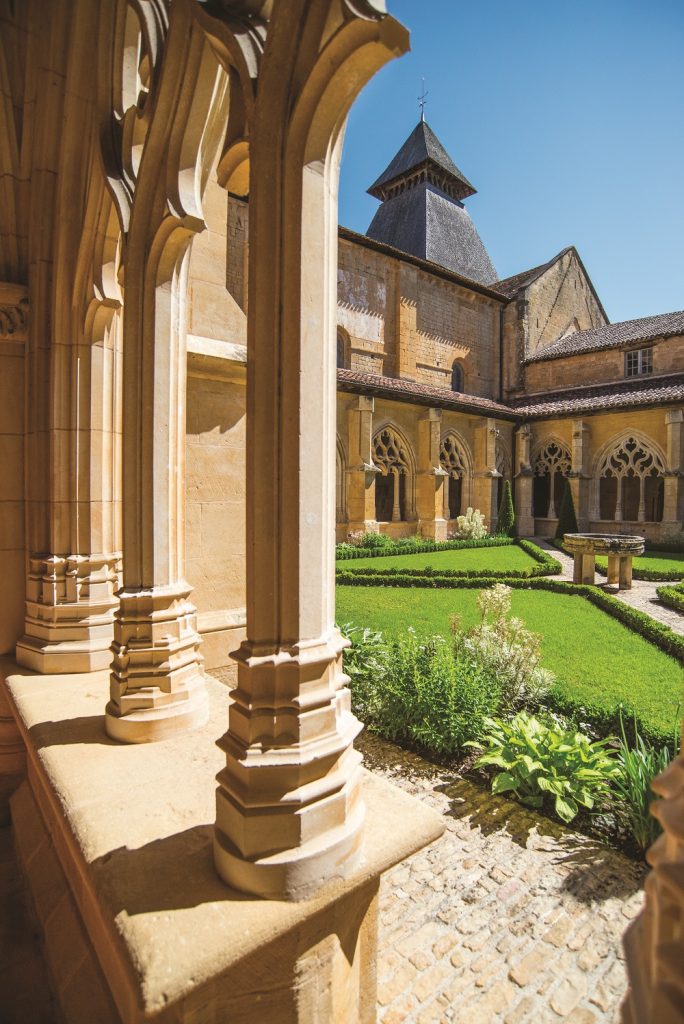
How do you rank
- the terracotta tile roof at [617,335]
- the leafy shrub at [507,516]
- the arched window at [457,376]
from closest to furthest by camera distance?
the leafy shrub at [507,516]
the terracotta tile roof at [617,335]
the arched window at [457,376]

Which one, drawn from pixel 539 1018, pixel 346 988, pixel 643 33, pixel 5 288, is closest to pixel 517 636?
pixel 539 1018

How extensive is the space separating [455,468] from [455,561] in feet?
24.3

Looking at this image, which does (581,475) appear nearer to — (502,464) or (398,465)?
(502,464)

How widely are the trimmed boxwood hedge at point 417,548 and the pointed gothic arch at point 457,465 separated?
7.82ft

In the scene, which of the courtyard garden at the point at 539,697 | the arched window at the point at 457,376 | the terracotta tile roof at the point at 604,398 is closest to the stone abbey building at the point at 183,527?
the courtyard garden at the point at 539,697

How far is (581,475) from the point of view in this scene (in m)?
A: 19.4

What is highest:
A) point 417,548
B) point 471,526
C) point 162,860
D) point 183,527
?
point 183,527

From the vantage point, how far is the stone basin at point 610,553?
10078mm

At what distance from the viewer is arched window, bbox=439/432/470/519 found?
1974cm

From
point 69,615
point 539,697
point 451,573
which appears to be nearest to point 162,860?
point 69,615

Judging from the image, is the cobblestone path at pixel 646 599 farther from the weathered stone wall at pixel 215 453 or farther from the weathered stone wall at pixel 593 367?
the weathered stone wall at pixel 593 367

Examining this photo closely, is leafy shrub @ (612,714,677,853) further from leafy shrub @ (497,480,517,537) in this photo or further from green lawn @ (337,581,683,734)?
leafy shrub @ (497,480,517,537)

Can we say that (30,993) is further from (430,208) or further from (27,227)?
(430,208)

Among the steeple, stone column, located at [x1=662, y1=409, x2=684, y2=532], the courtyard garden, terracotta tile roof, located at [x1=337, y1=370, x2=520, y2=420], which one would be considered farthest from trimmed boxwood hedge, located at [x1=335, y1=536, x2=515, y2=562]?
the steeple
